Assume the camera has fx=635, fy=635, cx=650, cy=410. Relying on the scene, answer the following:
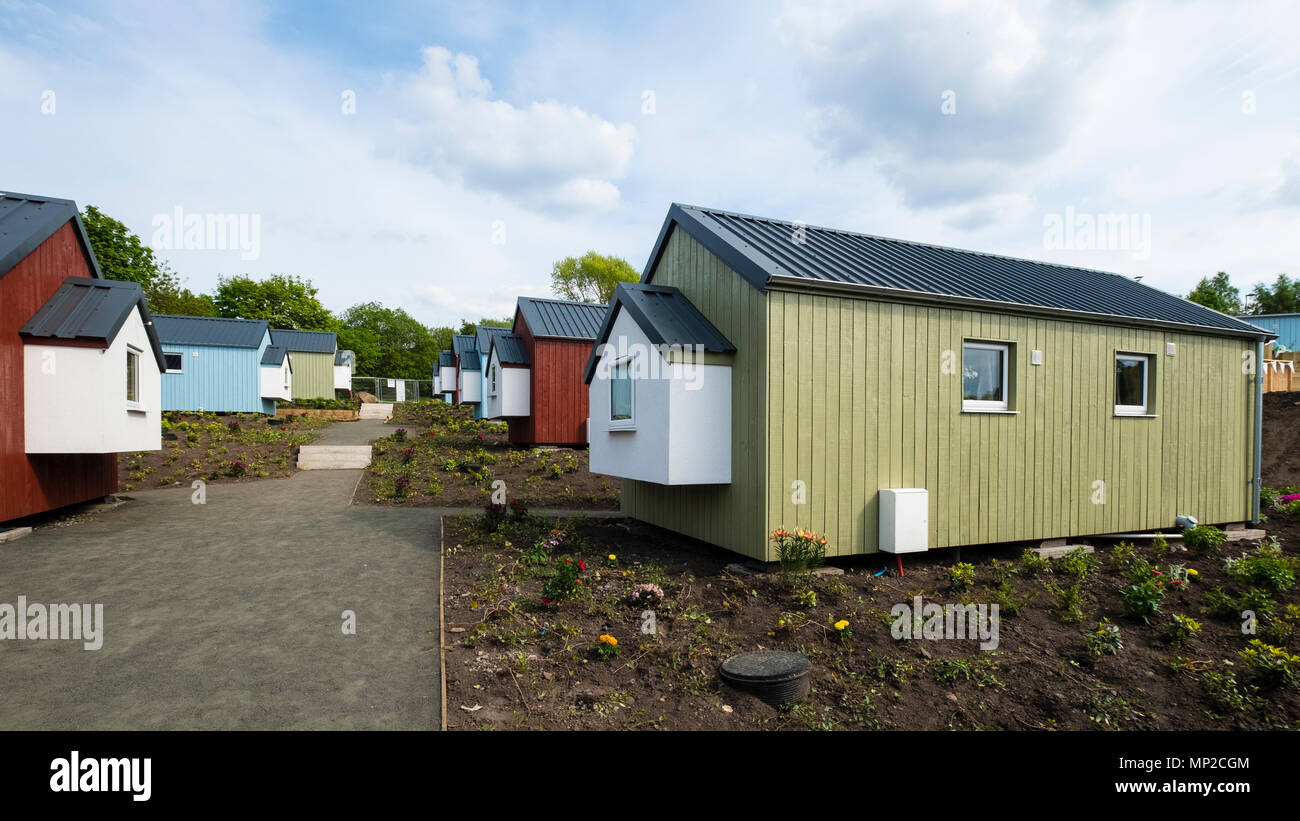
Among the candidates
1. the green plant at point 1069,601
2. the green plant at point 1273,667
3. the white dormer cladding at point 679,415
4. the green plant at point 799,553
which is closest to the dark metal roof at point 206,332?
the white dormer cladding at point 679,415

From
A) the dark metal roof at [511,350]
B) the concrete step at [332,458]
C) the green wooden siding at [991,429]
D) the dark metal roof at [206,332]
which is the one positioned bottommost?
the concrete step at [332,458]

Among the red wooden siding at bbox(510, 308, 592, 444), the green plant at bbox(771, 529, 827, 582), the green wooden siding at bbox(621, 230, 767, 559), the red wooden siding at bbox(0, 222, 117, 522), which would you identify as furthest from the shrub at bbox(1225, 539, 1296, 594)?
the red wooden siding at bbox(0, 222, 117, 522)

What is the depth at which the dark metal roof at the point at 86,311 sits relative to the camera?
8.27m

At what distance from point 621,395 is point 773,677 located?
196 inches

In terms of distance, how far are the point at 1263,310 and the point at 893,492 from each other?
62.2 m

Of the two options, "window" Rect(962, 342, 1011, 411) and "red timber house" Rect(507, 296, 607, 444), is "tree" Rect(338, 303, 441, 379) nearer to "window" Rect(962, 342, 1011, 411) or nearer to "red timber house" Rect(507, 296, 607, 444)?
"red timber house" Rect(507, 296, 607, 444)

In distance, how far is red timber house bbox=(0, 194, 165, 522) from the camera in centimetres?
787

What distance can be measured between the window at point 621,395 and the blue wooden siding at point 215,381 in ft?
82.6

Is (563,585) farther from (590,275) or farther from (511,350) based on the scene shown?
(590,275)

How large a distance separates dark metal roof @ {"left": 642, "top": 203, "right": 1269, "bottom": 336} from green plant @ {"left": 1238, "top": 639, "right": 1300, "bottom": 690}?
4.38 metres

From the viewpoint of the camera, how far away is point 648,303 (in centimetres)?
823

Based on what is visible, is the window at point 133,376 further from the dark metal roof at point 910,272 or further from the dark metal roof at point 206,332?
the dark metal roof at point 206,332
